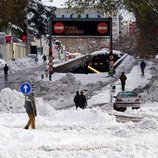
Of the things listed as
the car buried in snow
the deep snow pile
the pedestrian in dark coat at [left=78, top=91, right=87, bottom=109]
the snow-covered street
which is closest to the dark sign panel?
the deep snow pile

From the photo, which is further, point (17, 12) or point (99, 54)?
point (99, 54)

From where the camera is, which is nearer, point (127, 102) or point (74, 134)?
point (74, 134)

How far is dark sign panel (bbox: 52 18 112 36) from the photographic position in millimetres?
51594

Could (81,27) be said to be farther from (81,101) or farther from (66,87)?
(81,101)

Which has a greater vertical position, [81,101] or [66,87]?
[81,101]

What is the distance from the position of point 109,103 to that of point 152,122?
50.0 feet

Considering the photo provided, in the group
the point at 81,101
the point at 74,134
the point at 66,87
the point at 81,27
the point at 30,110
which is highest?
the point at 81,27

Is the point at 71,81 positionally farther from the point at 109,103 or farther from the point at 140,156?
the point at 140,156

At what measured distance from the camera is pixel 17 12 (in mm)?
52875

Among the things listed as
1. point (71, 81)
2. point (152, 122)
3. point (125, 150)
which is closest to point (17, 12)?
point (71, 81)

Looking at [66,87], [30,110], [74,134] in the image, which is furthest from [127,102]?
[74,134]

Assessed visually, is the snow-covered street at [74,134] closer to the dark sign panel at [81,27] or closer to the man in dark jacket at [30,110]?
the man in dark jacket at [30,110]

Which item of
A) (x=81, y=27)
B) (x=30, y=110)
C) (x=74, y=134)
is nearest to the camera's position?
(x=74, y=134)

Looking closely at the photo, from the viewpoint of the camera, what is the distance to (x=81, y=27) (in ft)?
171
